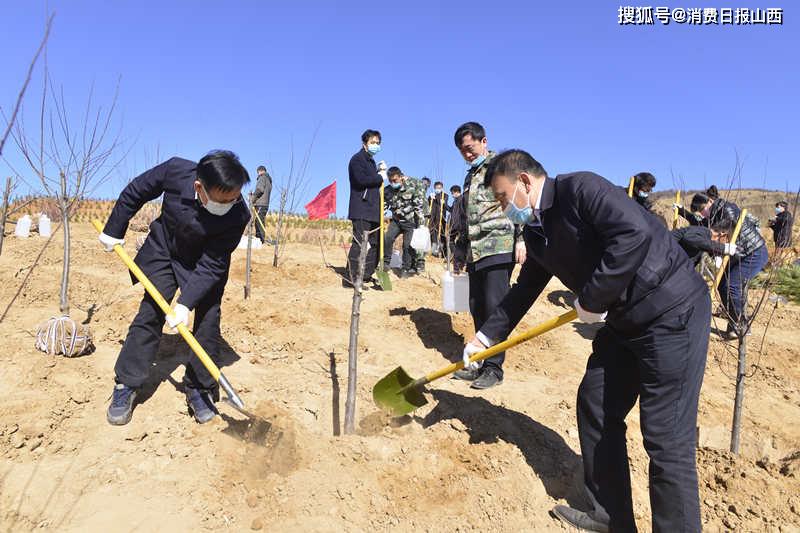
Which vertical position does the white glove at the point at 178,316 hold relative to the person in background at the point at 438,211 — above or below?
below

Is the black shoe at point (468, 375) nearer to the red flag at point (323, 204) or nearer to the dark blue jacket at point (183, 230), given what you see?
the dark blue jacket at point (183, 230)

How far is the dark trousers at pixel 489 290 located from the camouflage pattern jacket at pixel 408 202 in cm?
406

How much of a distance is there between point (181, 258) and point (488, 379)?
2394mm

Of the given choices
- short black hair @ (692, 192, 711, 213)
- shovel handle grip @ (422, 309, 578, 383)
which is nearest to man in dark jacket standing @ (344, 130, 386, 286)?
shovel handle grip @ (422, 309, 578, 383)

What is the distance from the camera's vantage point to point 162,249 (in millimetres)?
3326

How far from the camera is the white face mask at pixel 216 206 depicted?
302 cm

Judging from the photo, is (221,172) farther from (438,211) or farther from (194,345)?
(438,211)

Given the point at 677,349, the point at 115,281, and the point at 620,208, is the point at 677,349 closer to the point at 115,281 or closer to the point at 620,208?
the point at 620,208

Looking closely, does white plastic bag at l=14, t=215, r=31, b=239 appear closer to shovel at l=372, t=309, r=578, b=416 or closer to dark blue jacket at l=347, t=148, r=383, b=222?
dark blue jacket at l=347, t=148, r=383, b=222

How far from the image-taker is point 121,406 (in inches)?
126

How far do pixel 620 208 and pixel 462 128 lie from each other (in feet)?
6.91

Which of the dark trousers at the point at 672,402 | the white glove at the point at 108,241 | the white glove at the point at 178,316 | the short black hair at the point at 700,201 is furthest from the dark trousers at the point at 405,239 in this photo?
the dark trousers at the point at 672,402

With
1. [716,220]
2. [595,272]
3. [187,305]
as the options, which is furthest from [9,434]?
[716,220]

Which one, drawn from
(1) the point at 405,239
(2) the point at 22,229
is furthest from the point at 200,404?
(2) the point at 22,229
